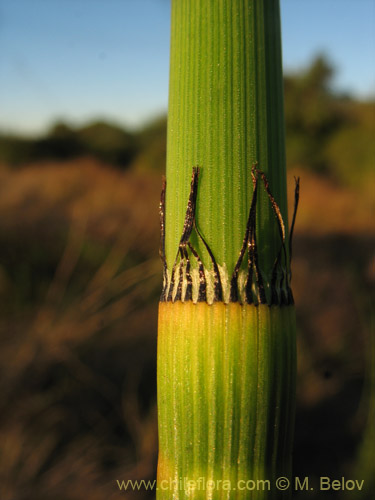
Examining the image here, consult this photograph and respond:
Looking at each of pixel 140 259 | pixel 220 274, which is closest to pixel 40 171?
pixel 140 259

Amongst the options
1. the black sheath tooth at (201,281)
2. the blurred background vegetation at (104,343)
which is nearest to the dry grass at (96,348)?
the blurred background vegetation at (104,343)

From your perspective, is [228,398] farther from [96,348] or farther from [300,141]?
[300,141]

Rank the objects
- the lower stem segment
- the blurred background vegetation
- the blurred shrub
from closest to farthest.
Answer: the lower stem segment
the blurred background vegetation
the blurred shrub

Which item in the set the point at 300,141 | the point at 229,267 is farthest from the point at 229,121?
the point at 300,141

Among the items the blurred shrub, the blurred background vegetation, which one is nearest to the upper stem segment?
the blurred background vegetation

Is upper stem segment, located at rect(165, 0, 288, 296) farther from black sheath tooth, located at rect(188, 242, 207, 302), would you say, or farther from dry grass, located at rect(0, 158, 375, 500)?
dry grass, located at rect(0, 158, 375, 500)

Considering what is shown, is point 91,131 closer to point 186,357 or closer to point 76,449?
point 76,449

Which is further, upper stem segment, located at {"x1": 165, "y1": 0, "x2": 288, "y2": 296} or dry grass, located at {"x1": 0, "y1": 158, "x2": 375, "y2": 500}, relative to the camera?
dry grass, located at {"x1": 0, "y1": 158, "x2": 375, "y2": 500}
